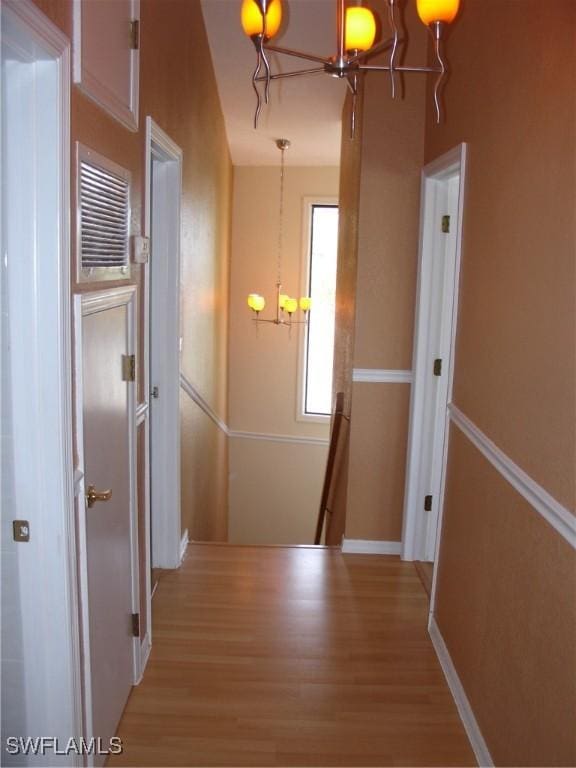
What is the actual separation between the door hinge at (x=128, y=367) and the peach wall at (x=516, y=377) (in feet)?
4.26

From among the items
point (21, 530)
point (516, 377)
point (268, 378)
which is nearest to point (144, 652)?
point (21, 530)

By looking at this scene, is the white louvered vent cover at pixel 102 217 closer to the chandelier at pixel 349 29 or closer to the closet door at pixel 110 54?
the closet door at pixel 110 54

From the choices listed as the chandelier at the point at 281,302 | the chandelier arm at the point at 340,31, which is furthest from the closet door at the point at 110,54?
the chandelier at the point at 281,302

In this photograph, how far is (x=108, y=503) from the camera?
244cm

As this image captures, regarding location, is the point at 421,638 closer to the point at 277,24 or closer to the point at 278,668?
the point at 278,668

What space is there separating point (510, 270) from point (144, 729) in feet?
6.87

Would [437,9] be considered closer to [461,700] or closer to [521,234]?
[521,234]

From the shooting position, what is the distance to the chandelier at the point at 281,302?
22.4 ft

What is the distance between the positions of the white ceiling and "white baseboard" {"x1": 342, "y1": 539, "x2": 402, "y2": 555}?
3122mm

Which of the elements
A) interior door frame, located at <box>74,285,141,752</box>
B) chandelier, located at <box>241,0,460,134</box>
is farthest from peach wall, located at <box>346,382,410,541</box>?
chandelier, located at <box>241,0,460,134</box>

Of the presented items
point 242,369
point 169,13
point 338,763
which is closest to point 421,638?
point 338,763

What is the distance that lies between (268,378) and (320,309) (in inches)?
35.3

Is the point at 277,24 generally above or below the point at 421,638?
above

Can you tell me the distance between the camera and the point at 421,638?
3.40m
